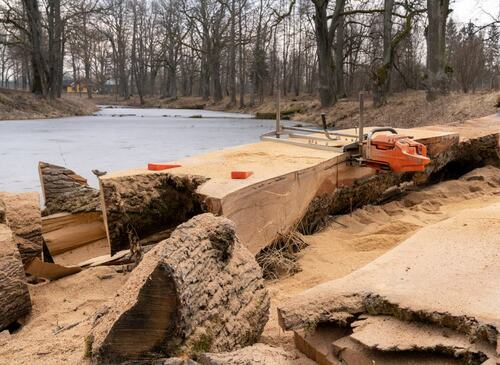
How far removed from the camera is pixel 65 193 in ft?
15.2

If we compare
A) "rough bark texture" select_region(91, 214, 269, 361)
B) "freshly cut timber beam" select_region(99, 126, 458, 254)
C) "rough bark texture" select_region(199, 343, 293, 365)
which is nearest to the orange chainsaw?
"freshly cut timber beam" select_region(99, 126, 458, 254)

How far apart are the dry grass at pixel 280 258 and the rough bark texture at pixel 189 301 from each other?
3.08 feet

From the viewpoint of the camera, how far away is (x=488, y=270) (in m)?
2.26

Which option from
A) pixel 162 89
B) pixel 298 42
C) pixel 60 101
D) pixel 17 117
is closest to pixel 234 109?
pixel 298 42

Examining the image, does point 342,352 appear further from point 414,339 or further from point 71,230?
point 71,230

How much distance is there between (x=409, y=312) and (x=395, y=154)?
2336 mm

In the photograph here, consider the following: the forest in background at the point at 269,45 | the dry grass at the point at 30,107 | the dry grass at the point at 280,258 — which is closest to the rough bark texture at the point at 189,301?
the dry grass at the point at 280,258

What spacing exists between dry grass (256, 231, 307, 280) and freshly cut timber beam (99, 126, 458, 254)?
0.22ft

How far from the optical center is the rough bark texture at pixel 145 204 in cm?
361

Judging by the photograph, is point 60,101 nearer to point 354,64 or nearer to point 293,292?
point 354,64

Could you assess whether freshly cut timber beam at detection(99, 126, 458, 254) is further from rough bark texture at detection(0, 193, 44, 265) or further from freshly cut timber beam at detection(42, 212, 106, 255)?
freshly cut timber beam at detection(42, 212, 106, 255)

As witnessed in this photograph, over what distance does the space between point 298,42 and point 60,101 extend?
65.0ft

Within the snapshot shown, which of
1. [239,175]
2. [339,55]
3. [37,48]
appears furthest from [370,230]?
[37,48]

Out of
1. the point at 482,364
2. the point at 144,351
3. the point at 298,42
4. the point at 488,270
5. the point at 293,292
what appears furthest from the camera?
the point at 298,42
